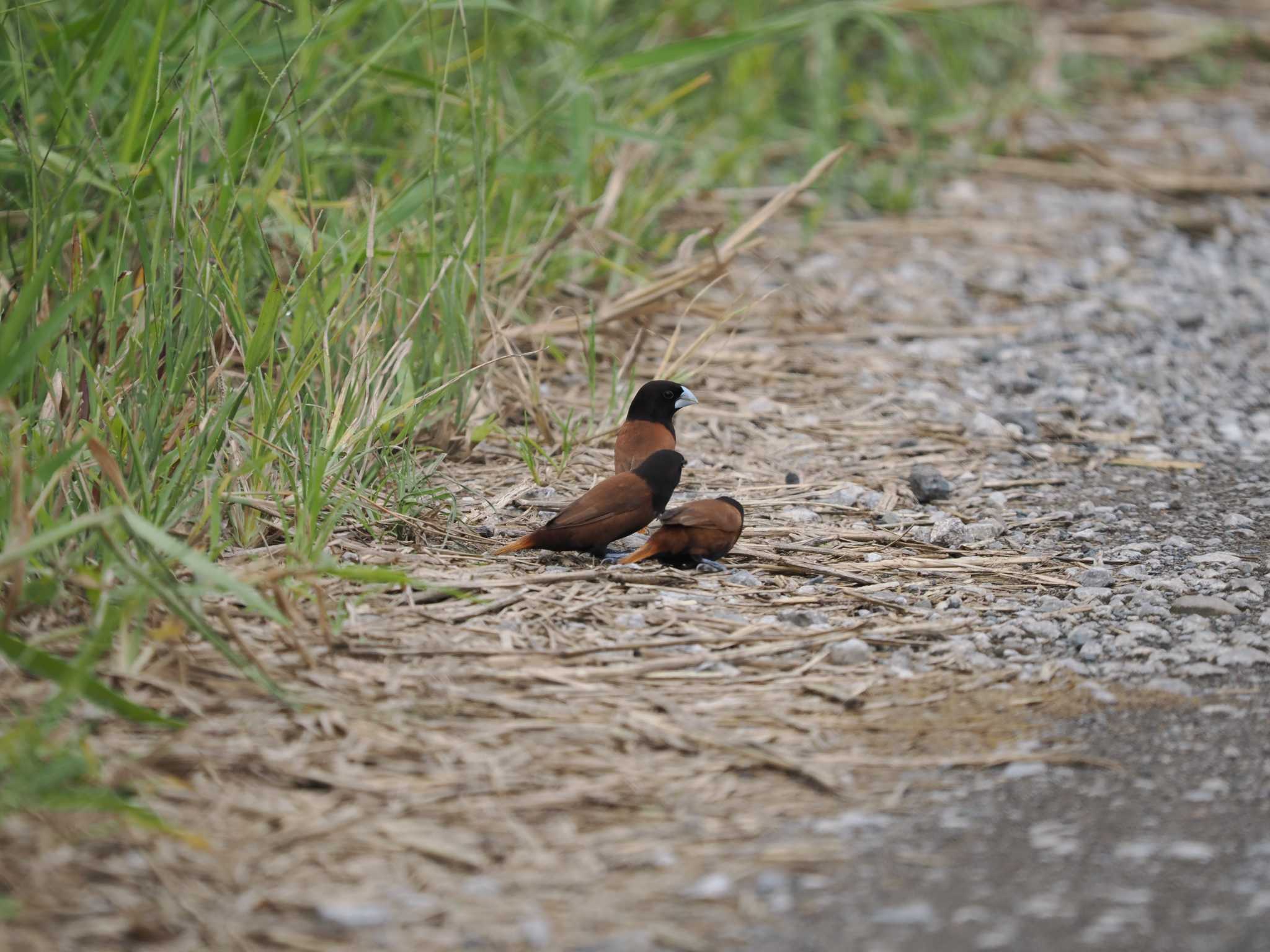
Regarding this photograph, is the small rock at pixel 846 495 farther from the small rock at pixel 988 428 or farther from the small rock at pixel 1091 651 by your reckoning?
the small rock at pixel 1091 651

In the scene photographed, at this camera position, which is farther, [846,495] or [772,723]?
[846,495]

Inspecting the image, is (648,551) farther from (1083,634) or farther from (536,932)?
(536,932)

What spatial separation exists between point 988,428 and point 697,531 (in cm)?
158

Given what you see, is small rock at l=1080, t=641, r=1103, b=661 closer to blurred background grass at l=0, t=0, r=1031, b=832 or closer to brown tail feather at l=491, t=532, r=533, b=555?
brown tail feather at l=491, t=532, r=533, b=555

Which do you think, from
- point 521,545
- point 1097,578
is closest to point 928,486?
point 1097,578

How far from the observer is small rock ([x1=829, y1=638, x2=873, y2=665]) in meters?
2.83

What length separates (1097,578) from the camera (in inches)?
129

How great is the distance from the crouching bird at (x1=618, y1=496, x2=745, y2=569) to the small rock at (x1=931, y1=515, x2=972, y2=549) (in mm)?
595

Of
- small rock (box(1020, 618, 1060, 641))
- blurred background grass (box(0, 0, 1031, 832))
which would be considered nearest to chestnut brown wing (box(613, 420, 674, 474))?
blurred background grass (box(0, 0, 1031, 832))

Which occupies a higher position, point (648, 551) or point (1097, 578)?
point (648, 551)

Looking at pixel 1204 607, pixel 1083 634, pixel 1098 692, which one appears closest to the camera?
pixel 1098 692

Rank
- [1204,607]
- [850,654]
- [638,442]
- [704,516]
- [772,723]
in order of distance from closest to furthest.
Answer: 1. [772,723]
2. [850,654]
3. [1204,607]
4. [704,516]
5. [638,442]

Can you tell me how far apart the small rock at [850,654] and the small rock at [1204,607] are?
2.48 feet

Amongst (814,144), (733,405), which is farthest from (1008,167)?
(733,405)
